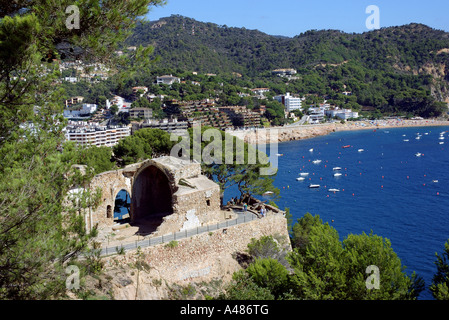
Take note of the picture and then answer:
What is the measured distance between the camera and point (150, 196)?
917 inches

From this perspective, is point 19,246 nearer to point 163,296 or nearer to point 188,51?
point 163,296

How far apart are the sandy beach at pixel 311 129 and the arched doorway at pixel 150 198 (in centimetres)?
5896

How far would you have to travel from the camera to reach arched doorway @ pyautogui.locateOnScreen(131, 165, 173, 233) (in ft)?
72.9

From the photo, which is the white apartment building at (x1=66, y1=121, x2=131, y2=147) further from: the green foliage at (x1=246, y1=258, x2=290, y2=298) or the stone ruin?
the green foliage at (x1=246, y1=258, x2=290, y2=298)

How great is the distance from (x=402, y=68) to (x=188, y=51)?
10909 cm

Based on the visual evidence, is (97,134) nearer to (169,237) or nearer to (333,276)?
(169,237)

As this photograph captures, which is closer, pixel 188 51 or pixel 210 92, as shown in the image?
pixel 210 92

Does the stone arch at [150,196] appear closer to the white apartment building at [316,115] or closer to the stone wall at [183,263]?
the stone wall at [183,263]

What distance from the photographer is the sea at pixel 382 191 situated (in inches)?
1353

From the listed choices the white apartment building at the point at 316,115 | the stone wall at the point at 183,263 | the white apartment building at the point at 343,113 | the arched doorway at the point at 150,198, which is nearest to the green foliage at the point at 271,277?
the stone wall at the point at 183,263

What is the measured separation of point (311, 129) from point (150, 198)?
95.3m

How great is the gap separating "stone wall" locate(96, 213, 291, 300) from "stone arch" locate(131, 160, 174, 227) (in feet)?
13.3

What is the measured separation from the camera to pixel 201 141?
96.3 ft
